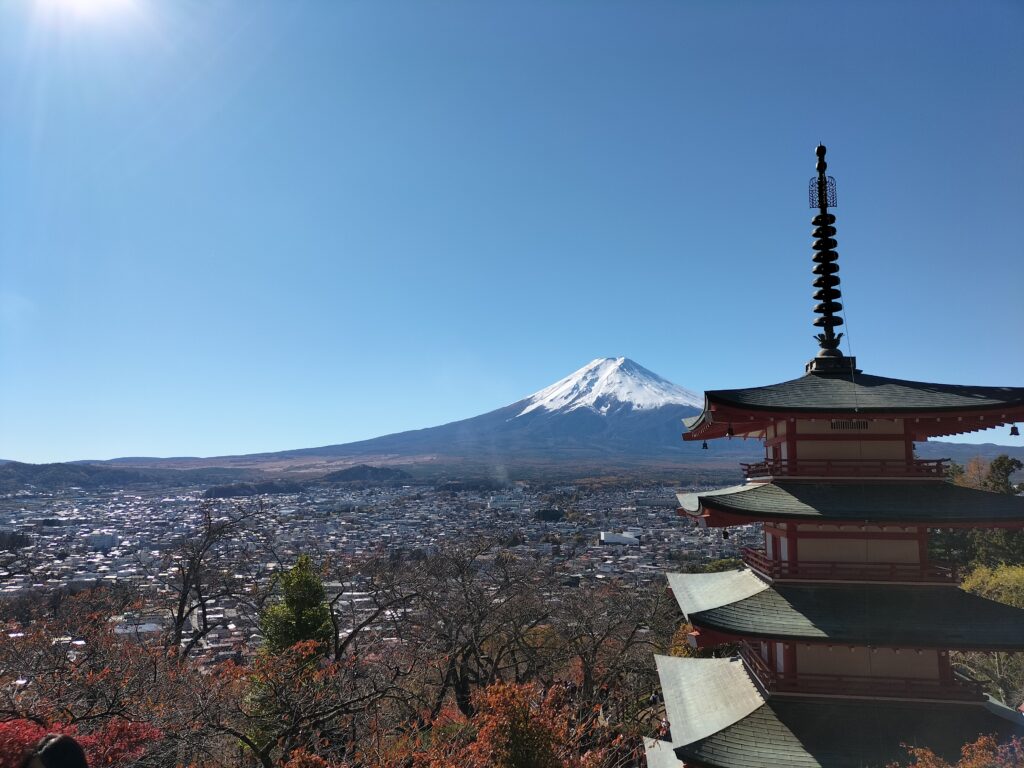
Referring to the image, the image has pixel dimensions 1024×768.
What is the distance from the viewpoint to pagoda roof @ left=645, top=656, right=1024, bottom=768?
6441 millimetres

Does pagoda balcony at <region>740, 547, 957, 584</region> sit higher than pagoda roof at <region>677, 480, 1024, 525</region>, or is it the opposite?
pagoda roof at <region>677, 480, 1024, 525</region>

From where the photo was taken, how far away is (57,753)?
20.6 feet

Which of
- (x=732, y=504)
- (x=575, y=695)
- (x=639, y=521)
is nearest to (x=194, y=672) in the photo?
(x=575, y=695)

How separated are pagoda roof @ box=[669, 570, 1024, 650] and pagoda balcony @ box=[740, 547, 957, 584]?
0.31 feet

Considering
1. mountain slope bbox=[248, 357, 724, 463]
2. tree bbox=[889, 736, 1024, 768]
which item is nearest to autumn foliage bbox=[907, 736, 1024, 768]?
tree bbox=[889, 736, 1024, 768]

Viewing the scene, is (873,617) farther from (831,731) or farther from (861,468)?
(861,468)

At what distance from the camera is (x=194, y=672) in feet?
45.0

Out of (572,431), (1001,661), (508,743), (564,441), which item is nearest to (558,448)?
(564,441)

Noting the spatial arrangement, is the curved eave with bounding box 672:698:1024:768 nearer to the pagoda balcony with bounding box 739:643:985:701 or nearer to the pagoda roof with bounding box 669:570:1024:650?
the pagoda balcony with bounding box 739:643:985:701

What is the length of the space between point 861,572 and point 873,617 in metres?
0.55

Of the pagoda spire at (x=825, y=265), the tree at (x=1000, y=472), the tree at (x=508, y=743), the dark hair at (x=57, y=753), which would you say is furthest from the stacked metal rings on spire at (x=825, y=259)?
the tree at (x=1000, y=472)

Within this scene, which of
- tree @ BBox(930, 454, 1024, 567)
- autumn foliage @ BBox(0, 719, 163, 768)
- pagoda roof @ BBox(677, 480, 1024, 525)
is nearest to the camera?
pagoda roof @ BBox(677, 480, 1024, 525)

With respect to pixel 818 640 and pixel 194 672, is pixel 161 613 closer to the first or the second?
pixel 194 672

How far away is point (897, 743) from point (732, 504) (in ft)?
9.96
